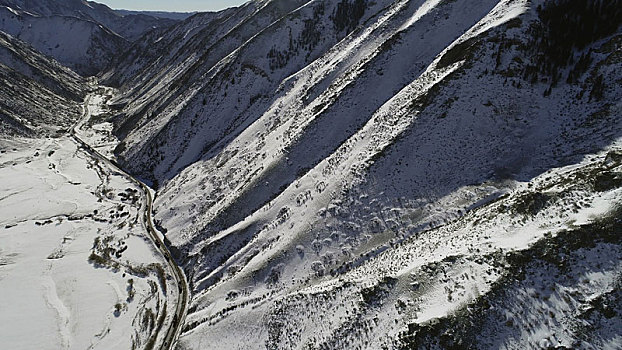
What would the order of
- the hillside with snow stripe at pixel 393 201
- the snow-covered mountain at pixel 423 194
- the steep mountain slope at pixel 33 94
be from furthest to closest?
1. the steep mountain slope at pixel 33 94
2. the hillside with snow stripe at pixel 393 201
3. the snow-covered mountain at pixel 423 194

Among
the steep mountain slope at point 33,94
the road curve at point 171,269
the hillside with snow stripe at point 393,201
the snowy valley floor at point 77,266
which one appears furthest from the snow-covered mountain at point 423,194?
the steep mountain slope at point 33,94

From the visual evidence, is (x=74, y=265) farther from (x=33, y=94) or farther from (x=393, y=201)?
(x=33, y=94)

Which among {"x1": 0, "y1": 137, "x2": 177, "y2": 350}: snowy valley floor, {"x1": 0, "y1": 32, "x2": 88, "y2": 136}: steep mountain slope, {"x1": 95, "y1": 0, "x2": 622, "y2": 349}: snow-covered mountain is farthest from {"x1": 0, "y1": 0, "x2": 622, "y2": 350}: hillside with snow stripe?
{"x1": 0, "y1": 32, "x2": 88, "y2": 136}: steep mountain slope

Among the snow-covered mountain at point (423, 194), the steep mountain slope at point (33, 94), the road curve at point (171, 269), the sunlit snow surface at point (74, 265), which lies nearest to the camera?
the snow-covered mountain at point (423, 194)

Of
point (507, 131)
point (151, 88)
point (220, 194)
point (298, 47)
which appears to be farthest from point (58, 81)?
point (507, 131)

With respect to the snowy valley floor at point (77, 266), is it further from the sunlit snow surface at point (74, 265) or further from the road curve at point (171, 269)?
the road curve at point (171, 269)

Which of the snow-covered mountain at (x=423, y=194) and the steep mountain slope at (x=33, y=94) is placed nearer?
the snow-covered mountain at (x=423, y=194)

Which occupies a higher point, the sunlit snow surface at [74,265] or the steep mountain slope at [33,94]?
the steep mountain slope at [33,94]
